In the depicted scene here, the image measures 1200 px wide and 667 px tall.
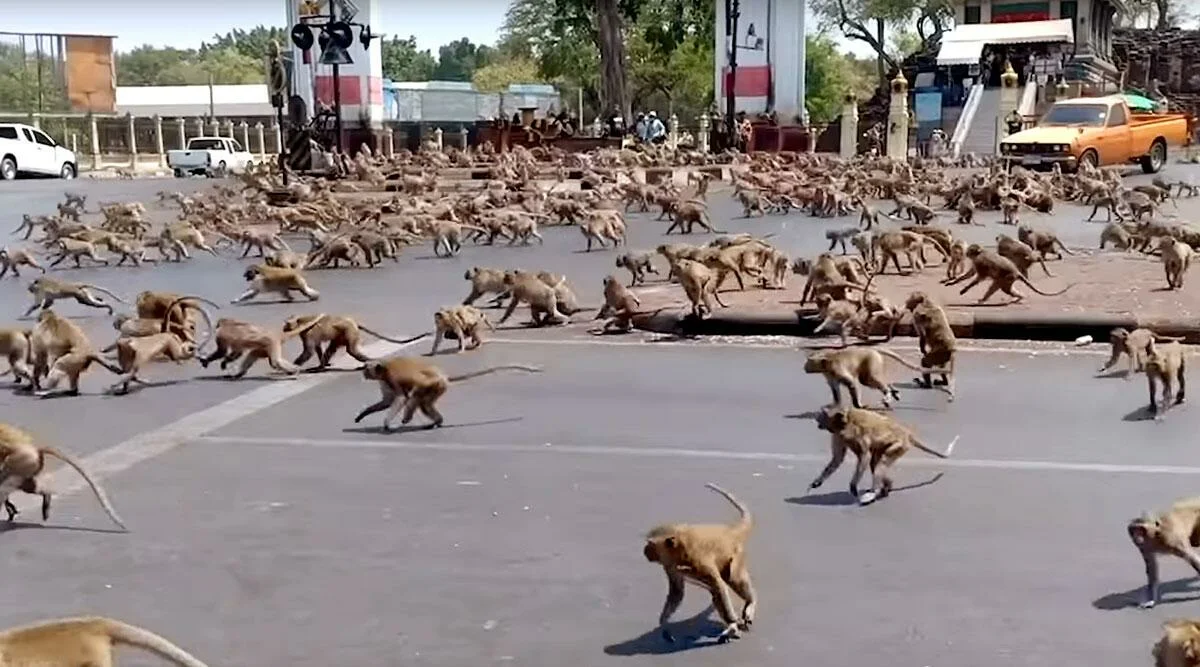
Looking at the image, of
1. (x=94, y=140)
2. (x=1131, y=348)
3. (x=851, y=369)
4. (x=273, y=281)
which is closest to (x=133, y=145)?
(x=94, y=140)

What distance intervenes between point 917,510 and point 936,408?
2461 millimetres

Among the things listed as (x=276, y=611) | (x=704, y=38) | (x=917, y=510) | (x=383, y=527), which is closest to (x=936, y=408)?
(x=917, y=510)

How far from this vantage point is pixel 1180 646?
4055 millimetres

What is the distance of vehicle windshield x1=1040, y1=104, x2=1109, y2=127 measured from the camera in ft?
111

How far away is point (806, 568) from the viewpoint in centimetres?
573

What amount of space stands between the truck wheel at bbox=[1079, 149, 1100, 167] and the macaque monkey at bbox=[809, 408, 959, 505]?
1066 inches

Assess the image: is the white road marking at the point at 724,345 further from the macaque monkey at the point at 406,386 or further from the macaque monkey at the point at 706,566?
the macaque monkey at the point at 706,566

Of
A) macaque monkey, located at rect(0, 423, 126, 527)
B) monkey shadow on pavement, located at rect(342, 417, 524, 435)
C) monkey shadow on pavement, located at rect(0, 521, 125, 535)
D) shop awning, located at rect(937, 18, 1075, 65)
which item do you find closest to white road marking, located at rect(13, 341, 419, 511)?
monkey shadow on pavement, located at rect(0, 521, 125, 535)

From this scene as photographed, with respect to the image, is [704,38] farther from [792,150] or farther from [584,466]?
[584,466]

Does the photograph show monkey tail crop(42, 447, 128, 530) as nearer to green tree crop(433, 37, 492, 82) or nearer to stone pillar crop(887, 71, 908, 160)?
stone pillar crop(887, 71, 908, 160)

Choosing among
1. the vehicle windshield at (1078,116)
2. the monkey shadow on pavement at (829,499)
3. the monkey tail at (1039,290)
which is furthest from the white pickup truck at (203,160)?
the monkey shadow on pavement at (829,499)

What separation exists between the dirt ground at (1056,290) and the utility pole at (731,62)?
2832 cm

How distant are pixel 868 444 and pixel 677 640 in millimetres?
2052

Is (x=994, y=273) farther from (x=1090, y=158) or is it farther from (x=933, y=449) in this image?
(x=1090, y=158)
